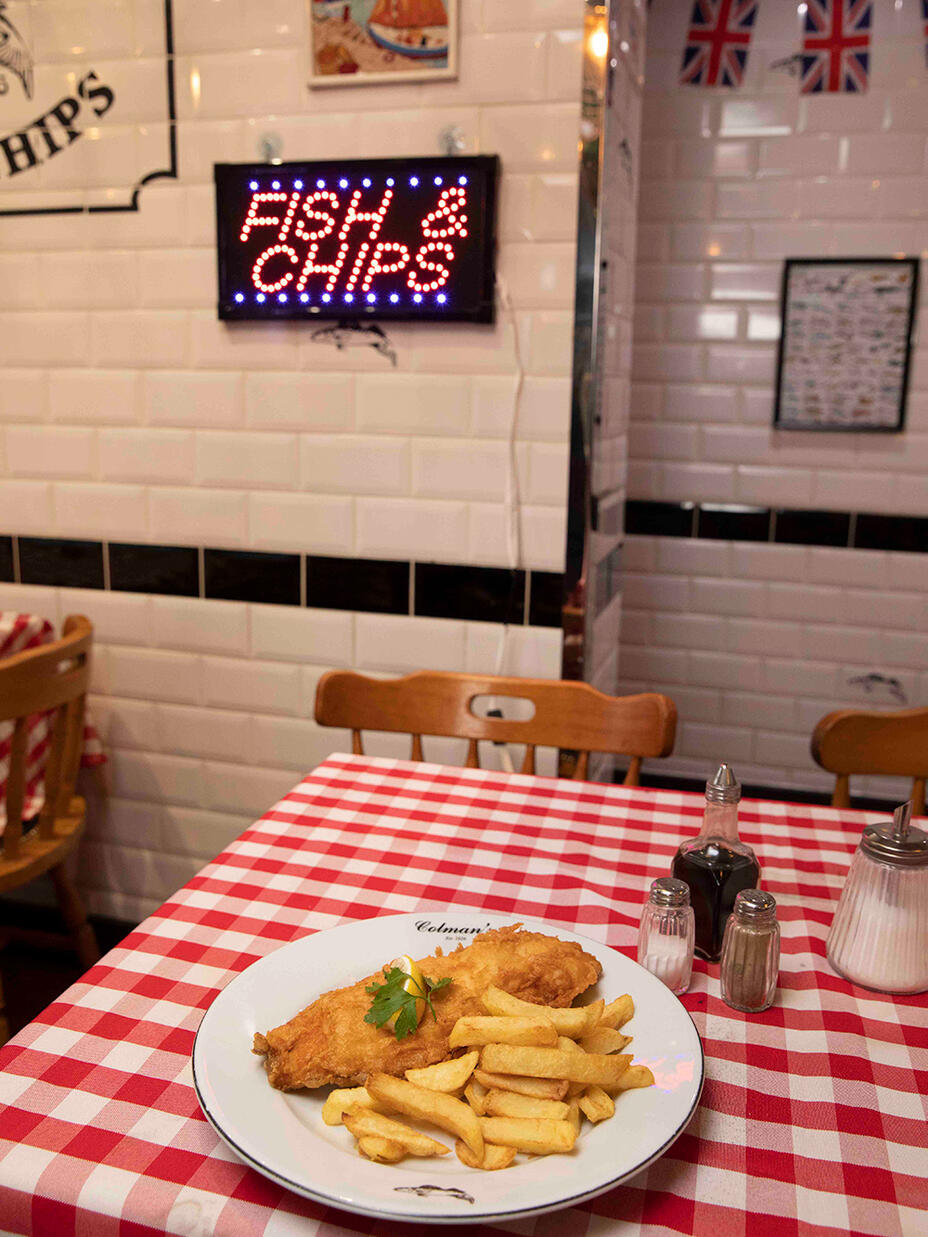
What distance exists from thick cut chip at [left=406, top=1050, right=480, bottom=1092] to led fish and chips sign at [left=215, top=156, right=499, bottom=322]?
1.56 m

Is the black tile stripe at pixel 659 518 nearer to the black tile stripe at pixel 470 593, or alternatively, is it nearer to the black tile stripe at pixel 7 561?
the black tile stripe at pixel 470 593

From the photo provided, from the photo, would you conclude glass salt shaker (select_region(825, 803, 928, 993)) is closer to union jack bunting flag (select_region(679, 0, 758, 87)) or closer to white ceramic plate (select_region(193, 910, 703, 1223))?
white ceramic plate (select_region(193, 910, 703, 1223))

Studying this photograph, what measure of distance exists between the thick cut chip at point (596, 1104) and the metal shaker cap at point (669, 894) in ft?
0.70

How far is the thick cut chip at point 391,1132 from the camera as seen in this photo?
2.25 feet

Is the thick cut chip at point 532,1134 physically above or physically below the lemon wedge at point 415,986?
below

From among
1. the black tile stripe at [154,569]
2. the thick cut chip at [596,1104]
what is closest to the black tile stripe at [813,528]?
the black tile stripe at [154,569]

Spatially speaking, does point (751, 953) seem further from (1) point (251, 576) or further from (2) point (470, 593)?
(1) point (251, 576)

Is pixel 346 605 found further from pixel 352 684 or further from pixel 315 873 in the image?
pixel 315 873

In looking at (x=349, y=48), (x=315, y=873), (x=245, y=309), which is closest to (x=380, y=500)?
(x=245, y=309)

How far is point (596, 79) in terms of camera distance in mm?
1910

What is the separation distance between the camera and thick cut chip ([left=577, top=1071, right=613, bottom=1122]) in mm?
721

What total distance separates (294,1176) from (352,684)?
1.08m

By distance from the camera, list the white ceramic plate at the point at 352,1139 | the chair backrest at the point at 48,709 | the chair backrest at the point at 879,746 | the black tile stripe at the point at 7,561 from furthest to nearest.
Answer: the black tile stripe at the point at 7,561, the chair backrest at the point at 48,709, the chair backrest at the point at 879,746, the white ceramic plate at the point at 352,1139

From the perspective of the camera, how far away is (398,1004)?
2.58ft
